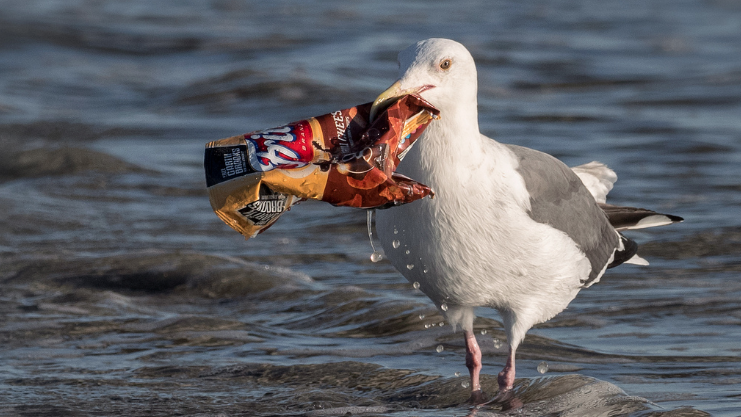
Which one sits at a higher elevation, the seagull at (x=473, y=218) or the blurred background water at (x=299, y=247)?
the seagull at (x=473, y=218)

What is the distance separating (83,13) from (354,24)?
4.93 metres

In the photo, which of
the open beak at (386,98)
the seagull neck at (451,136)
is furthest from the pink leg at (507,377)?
the open beak at (386,98)

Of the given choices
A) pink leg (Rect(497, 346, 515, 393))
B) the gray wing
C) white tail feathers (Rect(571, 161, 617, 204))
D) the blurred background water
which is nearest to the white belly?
the gray wing

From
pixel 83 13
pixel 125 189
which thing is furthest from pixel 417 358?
pixel 83 13

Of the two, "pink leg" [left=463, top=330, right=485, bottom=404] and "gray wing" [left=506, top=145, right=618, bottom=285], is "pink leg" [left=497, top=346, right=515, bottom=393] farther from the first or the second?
"gray wing" [left=506, top=145, right=618, bottom=285]

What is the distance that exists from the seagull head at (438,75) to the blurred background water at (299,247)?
1.46m

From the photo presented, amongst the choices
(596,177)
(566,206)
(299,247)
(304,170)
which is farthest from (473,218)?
(299,247)

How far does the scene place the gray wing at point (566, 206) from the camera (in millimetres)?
4512

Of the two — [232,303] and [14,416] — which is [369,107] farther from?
[232,303]

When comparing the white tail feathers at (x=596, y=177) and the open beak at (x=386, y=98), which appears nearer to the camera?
the open beak at (x=386, y=98)

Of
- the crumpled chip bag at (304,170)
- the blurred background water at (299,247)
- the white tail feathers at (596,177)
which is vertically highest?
the crumpled chip bag at (304,170)

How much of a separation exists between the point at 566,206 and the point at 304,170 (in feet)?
5.67

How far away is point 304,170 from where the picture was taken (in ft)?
11.5

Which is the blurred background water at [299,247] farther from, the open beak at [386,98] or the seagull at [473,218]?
the open beak at [386,98]
